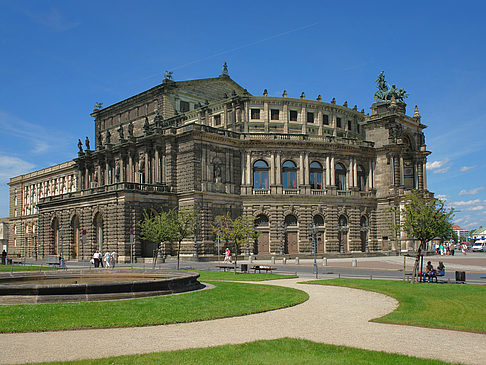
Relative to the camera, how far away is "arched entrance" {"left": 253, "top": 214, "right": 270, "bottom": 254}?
2566 inches

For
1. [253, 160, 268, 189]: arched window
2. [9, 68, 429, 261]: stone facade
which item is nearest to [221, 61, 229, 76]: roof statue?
[9, 68, 429, 261]: stone facade

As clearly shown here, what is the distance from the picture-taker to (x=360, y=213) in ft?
234

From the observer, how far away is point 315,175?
2744 inches

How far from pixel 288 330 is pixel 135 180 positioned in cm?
5626

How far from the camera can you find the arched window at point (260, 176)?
67.5 metres

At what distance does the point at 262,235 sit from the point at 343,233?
12281 mm

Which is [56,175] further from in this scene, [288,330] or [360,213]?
[288,330]

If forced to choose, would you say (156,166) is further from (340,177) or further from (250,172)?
(340,177)

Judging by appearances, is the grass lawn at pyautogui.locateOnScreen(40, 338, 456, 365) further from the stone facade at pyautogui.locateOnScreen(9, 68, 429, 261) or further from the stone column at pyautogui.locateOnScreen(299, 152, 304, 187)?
the stone column at pyautogui.locateOnScreen(299, 152, 304, 187)

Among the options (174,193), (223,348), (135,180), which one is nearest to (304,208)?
(174,193)

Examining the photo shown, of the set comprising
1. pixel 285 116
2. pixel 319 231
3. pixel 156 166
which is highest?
pixel 285 116

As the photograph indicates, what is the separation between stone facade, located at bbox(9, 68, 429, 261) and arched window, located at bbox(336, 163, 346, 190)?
14 centimetres

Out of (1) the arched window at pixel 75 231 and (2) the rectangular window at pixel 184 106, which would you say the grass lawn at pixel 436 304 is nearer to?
(1) the arched window at pixel 75 231

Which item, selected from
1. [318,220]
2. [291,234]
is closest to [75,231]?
[291,234]
